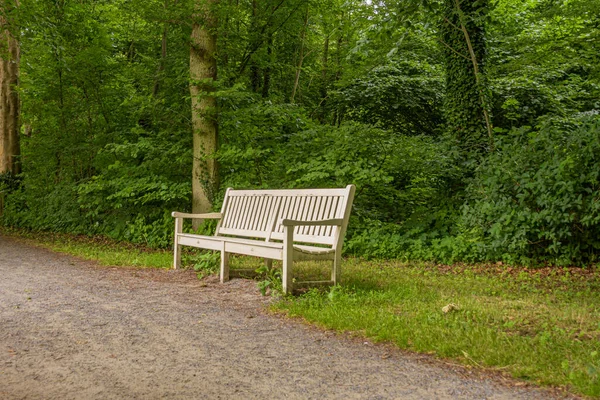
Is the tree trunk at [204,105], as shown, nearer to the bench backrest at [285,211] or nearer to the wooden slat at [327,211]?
the bench backrest at [285,211]

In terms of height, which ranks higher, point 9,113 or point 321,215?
point 9,113

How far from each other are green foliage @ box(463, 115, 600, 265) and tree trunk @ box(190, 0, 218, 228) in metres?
5.12

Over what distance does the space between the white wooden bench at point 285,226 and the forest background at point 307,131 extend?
2.13 m


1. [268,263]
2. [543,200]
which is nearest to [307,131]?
[268,263]

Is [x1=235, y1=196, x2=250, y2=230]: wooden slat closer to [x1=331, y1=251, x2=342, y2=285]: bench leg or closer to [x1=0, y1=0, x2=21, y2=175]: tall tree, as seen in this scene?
[x1=331, y1=251, x2=342, y2=285]: bench leg

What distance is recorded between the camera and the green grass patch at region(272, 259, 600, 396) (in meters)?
3.46

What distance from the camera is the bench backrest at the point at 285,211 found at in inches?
242

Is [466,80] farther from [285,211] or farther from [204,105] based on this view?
[285,211]

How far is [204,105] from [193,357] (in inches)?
305

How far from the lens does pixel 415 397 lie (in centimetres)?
297

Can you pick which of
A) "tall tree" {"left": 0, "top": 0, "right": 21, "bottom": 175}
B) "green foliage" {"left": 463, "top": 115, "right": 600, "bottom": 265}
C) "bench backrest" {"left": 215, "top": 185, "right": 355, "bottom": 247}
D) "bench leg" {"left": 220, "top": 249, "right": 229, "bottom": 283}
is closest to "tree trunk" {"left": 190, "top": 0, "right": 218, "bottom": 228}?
"bench backrest" {"left": 215, "top": 185, "right": 355, "bottom": 247}

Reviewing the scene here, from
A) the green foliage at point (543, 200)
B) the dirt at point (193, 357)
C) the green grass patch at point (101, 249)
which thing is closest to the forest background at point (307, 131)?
the green foliage at point (543, 200)

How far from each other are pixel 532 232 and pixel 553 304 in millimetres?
2683

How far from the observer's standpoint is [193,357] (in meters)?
3.68
